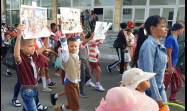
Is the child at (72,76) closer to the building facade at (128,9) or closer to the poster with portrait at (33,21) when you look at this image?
the poster with portrait at (33,21)

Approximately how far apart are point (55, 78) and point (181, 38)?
123 inches

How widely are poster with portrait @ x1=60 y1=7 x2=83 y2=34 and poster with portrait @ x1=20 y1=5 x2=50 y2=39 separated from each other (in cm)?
64

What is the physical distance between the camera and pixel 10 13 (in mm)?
27484

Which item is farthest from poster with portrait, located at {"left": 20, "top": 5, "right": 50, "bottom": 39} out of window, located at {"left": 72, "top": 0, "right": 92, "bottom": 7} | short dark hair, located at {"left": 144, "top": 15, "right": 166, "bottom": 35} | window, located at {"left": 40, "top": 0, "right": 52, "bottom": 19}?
window, located at {"left": 40, "top": 0, "right": 52, "bottom": 19}

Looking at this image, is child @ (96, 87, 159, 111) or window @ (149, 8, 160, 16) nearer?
child @ (96, 87, 159, 111)

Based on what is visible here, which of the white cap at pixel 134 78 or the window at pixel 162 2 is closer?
the white cap at pixel 134 78

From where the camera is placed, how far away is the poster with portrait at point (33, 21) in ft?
13.2

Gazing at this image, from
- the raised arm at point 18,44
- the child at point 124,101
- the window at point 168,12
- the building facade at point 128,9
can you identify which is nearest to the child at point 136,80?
the child at point 124,101

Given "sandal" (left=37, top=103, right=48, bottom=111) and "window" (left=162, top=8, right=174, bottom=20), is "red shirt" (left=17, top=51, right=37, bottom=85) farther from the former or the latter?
"window" (left=162, top=8, right=174, bottom=20)

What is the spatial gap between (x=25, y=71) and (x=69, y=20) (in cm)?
170

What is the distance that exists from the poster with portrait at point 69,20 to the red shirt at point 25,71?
135 centimetres

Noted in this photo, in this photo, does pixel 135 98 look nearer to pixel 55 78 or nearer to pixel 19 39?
pixel 19 39

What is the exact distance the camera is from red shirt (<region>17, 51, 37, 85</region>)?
3.92m

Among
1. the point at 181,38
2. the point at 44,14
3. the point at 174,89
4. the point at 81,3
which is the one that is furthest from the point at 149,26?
the point at 81,3
